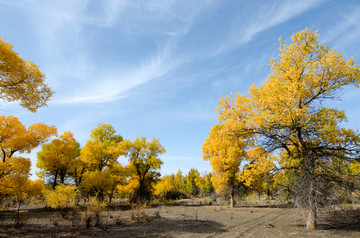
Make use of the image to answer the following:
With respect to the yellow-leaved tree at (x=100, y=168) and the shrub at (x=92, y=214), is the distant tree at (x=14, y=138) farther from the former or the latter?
the shrub at (x=92, y=214)

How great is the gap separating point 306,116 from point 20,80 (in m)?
13.7

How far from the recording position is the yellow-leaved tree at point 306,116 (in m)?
8.91

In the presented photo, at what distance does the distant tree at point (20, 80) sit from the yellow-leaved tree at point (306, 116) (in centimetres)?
1040

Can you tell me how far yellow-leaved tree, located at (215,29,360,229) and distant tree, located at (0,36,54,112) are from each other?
1040cm

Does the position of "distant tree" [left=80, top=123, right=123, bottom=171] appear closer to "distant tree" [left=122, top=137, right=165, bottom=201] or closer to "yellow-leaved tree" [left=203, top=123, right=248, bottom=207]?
"distant tree" [left=122, top=137, right=165, bottom=201]

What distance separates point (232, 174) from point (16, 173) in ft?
65.8

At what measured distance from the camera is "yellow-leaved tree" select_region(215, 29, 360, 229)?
8.91 metres

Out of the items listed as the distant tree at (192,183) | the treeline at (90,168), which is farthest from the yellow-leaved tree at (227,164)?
the distant tree at (192,183)

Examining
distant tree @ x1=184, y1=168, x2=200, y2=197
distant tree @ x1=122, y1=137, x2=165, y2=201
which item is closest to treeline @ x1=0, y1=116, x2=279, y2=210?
distant tree @ x1=122, y1=137, x2=165, y2=201

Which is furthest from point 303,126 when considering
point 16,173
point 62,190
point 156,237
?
point 16,173

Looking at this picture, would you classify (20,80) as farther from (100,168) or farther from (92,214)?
(100,168)

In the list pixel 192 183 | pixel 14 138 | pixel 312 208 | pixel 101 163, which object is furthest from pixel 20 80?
pixel 192 183

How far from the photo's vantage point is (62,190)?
43.3 feet

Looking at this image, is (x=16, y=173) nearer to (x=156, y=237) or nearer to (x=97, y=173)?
(x=97, y=173)
